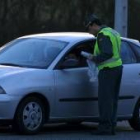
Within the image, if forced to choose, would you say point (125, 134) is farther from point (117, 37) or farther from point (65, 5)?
point (65, 5)

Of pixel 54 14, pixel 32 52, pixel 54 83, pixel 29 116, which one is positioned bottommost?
pixel 29 116

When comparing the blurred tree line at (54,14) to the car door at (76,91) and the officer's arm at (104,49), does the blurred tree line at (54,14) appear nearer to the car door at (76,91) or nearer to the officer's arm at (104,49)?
the car door at (76,91)

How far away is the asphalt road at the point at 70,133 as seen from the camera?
34.2 ft

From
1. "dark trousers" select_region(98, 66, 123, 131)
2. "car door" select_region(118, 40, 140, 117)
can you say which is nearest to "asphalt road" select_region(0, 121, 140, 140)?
"dark trousers" select_region(98, 66, 123, 131)

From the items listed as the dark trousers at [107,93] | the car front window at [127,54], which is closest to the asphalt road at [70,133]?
the dark trousers at [107,93]

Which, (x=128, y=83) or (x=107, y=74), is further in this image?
(x=128, y=83)

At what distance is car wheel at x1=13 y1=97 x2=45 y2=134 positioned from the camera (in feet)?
34.2

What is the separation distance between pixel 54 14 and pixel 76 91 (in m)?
23.4

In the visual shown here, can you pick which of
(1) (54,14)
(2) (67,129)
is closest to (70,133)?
(2) (67,129)

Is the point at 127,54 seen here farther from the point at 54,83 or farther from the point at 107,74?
the point at 54,83

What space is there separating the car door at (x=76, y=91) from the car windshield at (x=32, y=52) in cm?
22

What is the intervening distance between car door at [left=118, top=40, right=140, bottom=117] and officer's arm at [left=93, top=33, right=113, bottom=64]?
0.93 meters

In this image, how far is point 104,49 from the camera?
10805 mm

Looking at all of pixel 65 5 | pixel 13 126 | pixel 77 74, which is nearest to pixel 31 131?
pixel 13 126
